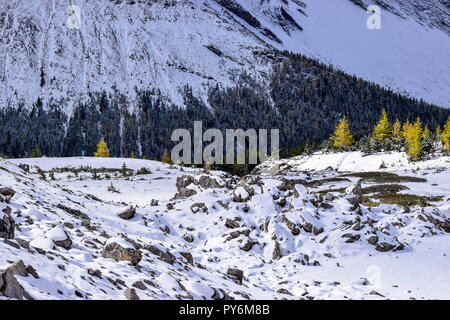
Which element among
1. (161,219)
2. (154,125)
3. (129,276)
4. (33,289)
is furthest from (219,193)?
(154,125)

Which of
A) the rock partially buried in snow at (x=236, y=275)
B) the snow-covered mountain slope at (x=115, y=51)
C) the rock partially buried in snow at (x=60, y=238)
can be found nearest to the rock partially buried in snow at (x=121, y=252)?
the rock partially buried in snow at (x=60, y=238)

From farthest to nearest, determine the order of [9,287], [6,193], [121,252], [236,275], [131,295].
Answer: [6,193] < [236,275] < [121,252] < [131,295] < [9,287]

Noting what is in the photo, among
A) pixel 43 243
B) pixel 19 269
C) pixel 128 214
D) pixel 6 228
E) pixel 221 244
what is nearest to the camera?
pixel 19 269

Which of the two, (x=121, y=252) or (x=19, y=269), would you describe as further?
(x=121, y=252)

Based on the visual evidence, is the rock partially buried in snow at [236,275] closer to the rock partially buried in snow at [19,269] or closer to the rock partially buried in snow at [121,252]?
the rock partially buried in snow at [121,252]

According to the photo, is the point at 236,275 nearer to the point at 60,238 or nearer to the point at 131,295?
the point at 60,238

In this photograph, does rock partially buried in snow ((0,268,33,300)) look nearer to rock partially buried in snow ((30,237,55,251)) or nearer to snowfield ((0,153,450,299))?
snowfield ((0,153,450,299))

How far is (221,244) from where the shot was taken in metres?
18.7

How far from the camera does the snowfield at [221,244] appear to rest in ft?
28.1

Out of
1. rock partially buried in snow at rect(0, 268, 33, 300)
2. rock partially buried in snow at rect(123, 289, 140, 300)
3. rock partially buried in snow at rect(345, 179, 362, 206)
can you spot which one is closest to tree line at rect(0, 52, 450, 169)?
rock partially buried in snow at rect(345, 179, 362, 206)

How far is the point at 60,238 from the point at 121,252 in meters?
1.73

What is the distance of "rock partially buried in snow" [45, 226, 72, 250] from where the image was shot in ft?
34.4

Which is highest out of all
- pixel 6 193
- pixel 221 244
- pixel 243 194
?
pixel 6 193

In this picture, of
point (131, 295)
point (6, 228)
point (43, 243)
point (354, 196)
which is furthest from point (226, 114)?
point (131, 295)
